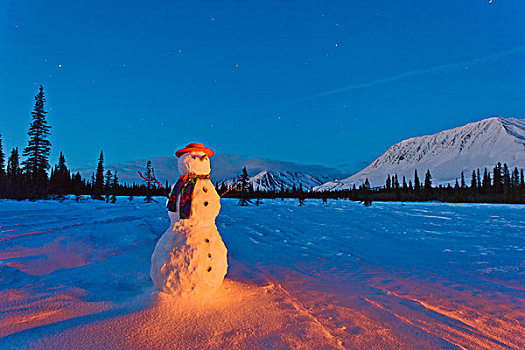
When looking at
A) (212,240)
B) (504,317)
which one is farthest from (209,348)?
(504,317)

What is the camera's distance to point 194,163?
149 inches

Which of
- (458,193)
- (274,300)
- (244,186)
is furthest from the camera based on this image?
(458,193)

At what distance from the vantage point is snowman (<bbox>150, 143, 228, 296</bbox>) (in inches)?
135

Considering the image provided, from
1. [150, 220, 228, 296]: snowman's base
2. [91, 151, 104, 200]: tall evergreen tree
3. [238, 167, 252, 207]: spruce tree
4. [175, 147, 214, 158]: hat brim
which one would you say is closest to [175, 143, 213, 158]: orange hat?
[175, 147, 214, 158]: hat brim

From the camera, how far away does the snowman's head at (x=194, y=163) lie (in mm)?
3778

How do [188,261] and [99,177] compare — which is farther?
[99,177]

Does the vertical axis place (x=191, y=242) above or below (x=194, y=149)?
below

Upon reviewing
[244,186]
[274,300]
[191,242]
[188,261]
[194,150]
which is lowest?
[274,300]

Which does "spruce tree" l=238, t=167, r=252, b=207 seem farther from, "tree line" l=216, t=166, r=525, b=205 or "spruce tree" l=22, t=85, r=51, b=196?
"spruce tree" l=22, t=85, r=51, b=196

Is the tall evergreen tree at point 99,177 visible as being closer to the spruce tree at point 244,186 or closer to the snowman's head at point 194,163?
the spruce tree at point 244,186

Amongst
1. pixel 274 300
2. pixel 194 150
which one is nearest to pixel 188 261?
pixel 274 300

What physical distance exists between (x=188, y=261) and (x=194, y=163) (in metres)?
1.31

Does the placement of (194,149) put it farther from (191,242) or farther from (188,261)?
(188,261)

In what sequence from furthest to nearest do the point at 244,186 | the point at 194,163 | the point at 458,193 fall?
the point at 458,193 < the point at 244,186 < the point at 194,163
